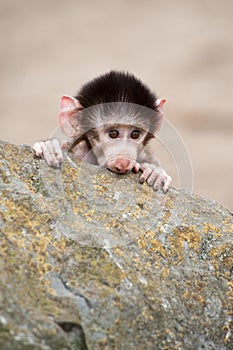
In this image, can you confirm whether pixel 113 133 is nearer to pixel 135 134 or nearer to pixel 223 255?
pixel 135 134

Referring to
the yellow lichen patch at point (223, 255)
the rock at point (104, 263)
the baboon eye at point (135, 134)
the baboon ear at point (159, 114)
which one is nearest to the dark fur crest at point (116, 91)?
the baboon ear at point (159, 114)

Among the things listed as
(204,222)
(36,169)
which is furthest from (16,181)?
(204,222)

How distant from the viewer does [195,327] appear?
2.40 meters

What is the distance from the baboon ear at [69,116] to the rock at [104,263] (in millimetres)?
1216

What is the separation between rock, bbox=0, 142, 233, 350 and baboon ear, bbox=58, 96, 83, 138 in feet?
3.99

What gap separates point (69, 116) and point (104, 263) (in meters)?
2.03

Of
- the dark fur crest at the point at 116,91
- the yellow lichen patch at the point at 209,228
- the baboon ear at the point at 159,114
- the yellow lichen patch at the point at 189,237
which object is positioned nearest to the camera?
the yellow lichen patch at the point at 189,237

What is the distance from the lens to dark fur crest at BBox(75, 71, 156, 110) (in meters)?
3.98

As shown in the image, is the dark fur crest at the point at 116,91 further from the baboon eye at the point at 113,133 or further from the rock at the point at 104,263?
the rock at the point at 104,263

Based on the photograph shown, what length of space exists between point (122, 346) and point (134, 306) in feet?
0.58

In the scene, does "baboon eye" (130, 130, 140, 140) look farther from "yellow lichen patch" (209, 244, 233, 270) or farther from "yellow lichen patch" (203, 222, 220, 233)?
"yellow lichen patch" (209, 244, 233, 270)

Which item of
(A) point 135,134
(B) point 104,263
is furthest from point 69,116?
(B) point 104,263

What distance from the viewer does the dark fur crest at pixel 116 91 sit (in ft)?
13.1

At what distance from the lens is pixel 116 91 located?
13.1 ft
